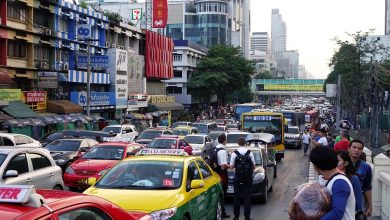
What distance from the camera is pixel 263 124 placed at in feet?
106

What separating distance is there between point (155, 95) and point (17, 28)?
2801 centimetres

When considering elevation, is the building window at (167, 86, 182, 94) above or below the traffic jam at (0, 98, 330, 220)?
above

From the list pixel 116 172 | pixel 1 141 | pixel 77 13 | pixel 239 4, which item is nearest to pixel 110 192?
pixel 116 172

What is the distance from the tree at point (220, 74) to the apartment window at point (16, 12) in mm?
40720

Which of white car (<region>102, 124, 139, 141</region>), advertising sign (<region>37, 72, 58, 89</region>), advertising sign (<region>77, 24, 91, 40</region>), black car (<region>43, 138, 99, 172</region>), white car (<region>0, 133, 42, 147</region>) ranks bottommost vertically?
white car (<region>102, 124, 139, 141</region>)

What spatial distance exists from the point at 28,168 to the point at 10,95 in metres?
21.7

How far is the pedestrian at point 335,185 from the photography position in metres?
5.13

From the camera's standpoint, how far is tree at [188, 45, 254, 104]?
75312 mm

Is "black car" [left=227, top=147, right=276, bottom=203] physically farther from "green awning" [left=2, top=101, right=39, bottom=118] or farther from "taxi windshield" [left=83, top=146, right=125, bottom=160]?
"green awning" [left=2, top=101, right=39, bottom=118]

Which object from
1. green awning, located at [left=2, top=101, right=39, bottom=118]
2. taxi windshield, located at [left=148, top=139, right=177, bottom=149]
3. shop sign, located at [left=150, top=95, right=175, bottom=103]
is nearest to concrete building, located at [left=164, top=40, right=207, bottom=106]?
shop sign, located at [left=150, top=95, right=175, bottom=103]

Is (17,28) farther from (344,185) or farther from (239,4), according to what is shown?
(239,4)

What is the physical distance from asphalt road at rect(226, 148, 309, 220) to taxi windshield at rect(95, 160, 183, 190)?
4063 mm

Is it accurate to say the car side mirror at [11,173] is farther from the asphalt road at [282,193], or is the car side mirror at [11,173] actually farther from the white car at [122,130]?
the white car at [122,130]

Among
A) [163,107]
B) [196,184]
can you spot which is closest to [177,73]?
[163,107]
